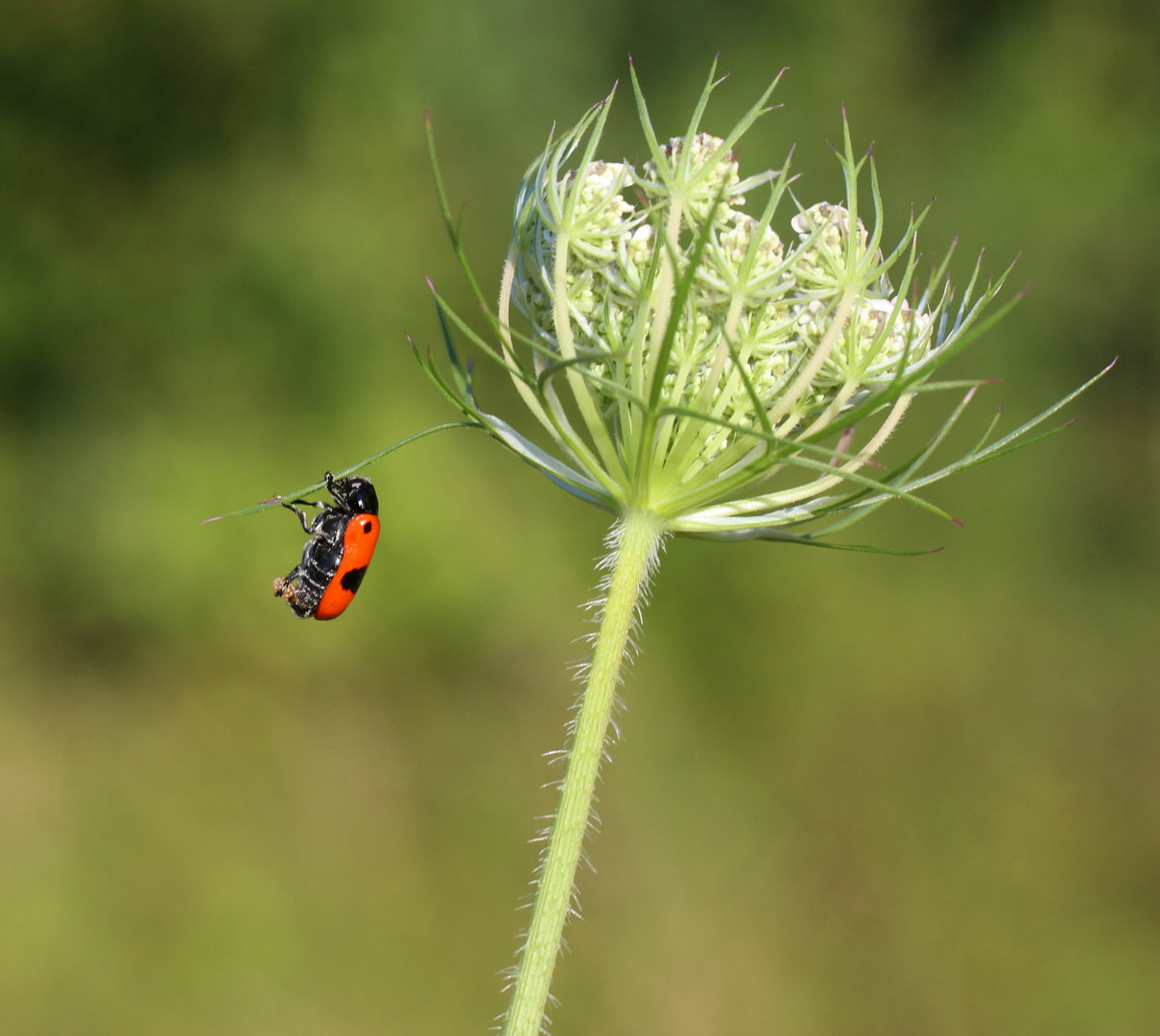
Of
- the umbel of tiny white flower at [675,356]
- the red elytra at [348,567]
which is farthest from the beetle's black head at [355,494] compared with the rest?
the umbel of tiny white flower at [675,356]

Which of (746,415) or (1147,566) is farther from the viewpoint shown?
(1147,566)

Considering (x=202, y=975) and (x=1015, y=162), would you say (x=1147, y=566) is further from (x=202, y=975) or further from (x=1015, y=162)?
(x=202, y=975)

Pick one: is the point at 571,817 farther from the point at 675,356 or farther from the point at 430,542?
the point at 430,542

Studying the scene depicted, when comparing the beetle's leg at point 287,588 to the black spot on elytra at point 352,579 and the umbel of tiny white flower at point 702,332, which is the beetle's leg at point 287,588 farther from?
the umbel of tiny white flower at point 702,332

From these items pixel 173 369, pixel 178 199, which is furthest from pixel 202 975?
pixel 178 199

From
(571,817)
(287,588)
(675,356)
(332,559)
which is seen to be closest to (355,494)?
(332,559)

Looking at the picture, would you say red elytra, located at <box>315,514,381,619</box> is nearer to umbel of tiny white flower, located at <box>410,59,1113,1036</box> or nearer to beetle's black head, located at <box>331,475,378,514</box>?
beetle's black head, located at <box>331,475,378,514</box>
